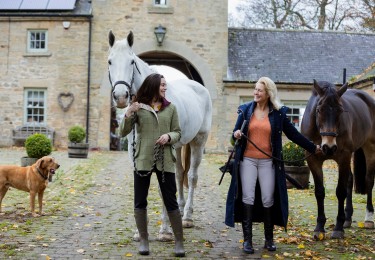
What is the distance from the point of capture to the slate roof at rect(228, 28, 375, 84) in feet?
78.6

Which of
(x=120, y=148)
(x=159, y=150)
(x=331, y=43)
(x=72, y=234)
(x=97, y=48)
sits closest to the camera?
(x=159, y=150)

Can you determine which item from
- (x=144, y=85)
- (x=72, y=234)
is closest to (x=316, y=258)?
(x=144, y=85)

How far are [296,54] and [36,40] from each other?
38.6ft

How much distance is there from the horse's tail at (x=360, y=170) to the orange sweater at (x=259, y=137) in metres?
2.98

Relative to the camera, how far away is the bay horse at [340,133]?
623 centimetres

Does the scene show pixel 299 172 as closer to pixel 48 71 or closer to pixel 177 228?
pixel 177 228

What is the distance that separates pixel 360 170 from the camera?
8.50 m

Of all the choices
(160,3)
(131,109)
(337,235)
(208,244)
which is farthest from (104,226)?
(160,3)

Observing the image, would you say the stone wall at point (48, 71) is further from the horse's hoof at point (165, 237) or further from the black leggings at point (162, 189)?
the black leggings at point (162, 189)

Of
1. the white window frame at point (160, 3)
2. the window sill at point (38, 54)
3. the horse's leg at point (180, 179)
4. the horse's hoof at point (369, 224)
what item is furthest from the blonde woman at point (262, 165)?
the window sill at point (38, 54)

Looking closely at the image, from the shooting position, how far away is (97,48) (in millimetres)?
23531

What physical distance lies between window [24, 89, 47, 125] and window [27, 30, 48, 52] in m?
1.86

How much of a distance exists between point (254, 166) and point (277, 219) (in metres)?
0.66

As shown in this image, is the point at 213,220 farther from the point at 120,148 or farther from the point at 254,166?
the point at 120,148
